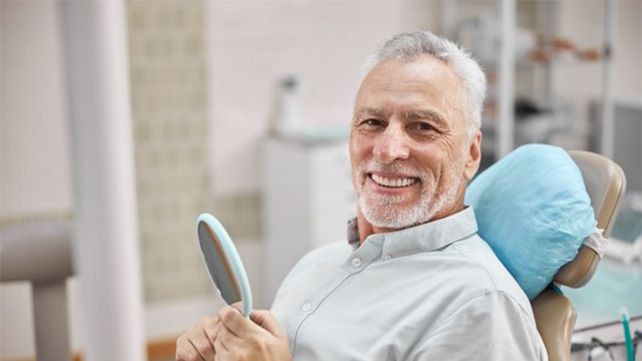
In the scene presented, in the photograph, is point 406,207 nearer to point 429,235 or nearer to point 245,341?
point 429,235

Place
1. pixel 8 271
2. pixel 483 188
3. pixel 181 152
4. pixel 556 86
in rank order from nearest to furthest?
pixel 8 271 → pixel 483 188 → pixel 181 152 → pixel 556 86

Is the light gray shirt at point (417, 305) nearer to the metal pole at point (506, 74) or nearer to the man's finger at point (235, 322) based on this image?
the man's finger at point (235, 322)

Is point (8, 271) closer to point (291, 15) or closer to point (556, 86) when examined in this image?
point (291, 15)

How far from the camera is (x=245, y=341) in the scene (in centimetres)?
129

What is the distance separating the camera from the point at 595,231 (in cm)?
144

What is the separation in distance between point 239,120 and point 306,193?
524 millimetres

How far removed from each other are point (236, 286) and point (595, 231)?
70 cm

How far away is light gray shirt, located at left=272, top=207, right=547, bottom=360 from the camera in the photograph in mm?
1317

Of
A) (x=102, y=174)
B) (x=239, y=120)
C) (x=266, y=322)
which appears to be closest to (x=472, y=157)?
(x=266, y=322)

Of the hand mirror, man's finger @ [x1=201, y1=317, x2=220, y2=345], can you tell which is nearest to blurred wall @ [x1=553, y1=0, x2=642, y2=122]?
man's finger @ [x1=201, y1=317, x2=220, y2=345]

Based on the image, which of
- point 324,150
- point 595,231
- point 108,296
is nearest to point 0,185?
point 324,150

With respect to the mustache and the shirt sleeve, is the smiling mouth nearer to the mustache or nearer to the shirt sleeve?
the mustache

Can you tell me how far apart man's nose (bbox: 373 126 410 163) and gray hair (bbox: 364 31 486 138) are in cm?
14

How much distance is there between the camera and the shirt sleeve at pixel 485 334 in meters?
1.30
